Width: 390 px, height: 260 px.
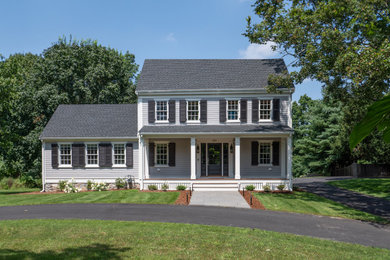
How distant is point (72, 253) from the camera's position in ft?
24.7

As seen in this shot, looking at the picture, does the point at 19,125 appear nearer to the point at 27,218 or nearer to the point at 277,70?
the point at 27,218

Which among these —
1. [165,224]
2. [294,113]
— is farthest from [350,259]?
[294,113]

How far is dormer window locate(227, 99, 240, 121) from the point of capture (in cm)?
2281

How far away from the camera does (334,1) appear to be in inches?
683

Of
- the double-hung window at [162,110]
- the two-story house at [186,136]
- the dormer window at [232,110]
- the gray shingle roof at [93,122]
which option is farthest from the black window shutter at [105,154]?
the dormer window at [232,110]

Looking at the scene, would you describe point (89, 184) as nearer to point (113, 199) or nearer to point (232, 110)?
point (113, 199)

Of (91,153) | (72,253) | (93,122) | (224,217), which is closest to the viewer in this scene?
(72,253)

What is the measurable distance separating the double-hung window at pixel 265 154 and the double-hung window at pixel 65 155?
1381 centimetres

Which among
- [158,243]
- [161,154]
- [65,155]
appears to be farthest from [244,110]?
[158,243]

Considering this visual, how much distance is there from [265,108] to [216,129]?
3911 millimetres

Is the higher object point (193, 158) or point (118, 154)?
point (118, 154)

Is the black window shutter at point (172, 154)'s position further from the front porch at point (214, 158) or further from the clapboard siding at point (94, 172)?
the clapboard siding at point (94, 172)

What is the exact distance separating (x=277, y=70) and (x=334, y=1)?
23.6 feet

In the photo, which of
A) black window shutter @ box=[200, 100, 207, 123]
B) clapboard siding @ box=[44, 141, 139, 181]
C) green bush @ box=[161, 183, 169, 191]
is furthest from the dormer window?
clapboard siding @ box=[44, 141, 139, 181]
